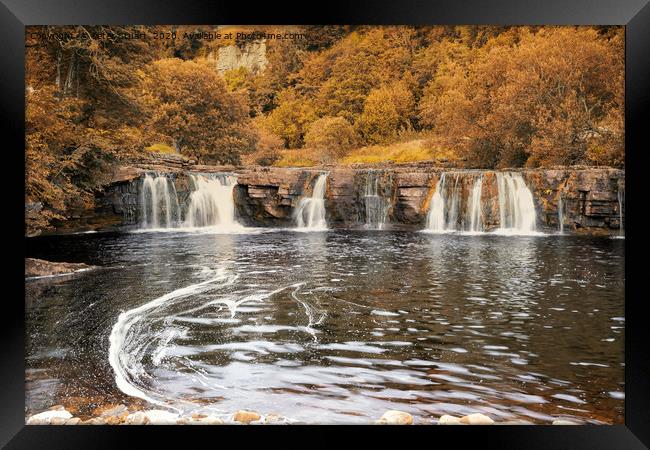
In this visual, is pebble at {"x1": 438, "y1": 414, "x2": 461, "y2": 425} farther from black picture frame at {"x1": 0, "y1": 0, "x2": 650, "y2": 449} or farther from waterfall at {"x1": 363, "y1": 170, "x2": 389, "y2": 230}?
waterfall at {"x1": 363, "y1": 170, "x2": 389, "y2": 230}

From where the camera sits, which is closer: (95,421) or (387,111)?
(95,421)

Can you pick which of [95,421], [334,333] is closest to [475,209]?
[334,333]

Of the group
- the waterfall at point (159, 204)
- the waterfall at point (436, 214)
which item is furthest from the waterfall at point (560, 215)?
the waterfall at point (159, 204)

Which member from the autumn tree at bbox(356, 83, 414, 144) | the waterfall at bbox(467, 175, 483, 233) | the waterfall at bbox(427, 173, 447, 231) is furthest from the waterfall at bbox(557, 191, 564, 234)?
the autumn tree at bbox(356, 83, 414, 144)

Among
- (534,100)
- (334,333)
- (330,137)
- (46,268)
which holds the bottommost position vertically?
(334,333)

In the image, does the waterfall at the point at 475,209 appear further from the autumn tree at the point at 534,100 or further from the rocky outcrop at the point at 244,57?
the rocky outcrop at the point at 244,57

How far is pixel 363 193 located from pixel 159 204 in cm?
364

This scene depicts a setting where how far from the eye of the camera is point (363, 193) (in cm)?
1010

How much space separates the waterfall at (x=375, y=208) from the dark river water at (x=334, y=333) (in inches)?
113

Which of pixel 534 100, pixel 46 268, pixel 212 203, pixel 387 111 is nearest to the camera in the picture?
pixel 46 268

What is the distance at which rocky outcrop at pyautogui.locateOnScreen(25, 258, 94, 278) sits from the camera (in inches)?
231
